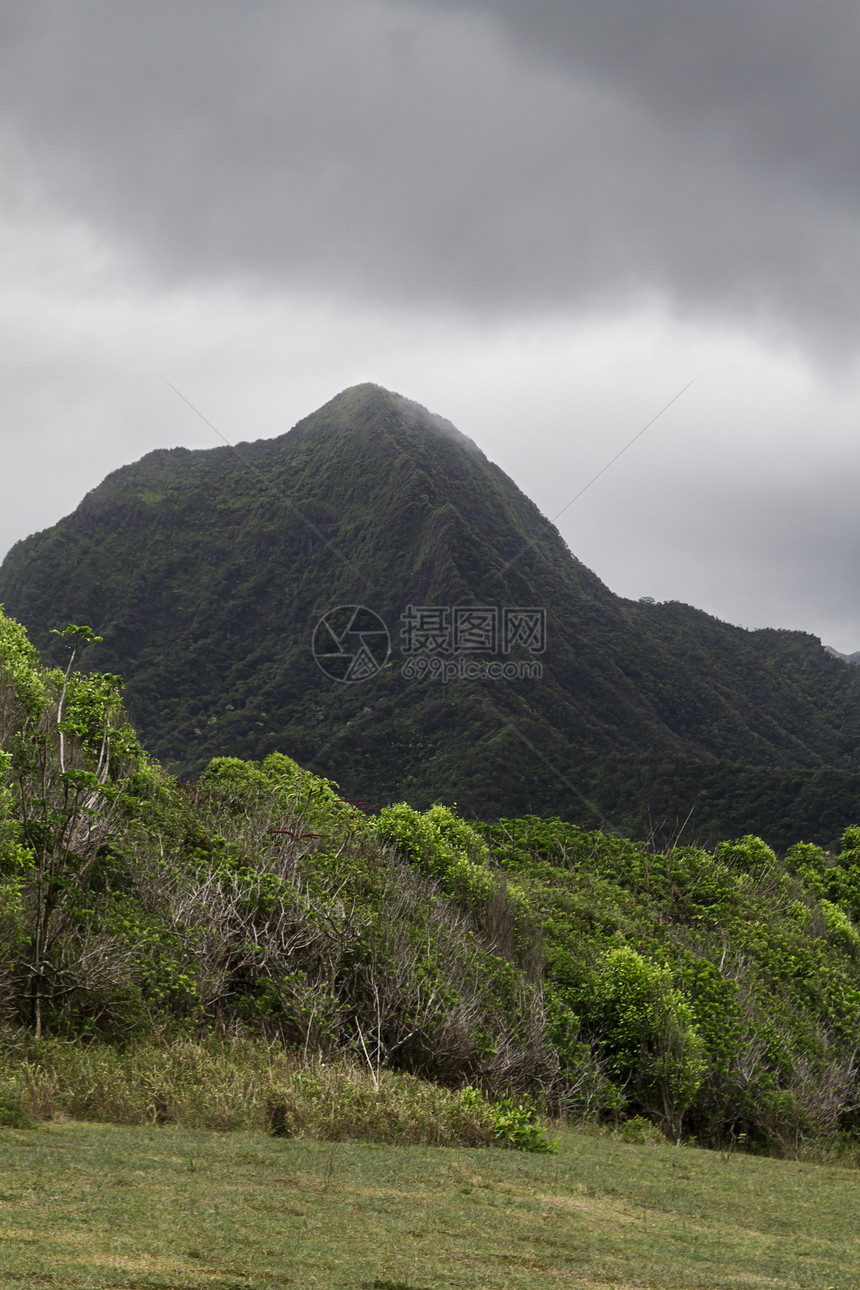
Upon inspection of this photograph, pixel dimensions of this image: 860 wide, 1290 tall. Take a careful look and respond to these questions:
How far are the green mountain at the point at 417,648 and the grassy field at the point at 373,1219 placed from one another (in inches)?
2056

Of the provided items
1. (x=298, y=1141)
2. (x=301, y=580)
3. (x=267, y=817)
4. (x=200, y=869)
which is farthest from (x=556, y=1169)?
(x=301, y=580)

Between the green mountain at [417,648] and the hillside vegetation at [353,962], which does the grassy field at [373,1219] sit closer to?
the hillside vegetation at [353,962]

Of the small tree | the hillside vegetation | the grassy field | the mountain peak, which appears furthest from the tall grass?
the mountain peak

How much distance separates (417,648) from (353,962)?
86.9 metres

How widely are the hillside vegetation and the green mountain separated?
42.1 m

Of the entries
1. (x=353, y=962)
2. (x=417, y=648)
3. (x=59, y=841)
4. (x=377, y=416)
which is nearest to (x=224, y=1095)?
(x=59, y=841)

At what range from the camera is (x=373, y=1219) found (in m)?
5.50

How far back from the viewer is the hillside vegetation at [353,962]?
1034cm

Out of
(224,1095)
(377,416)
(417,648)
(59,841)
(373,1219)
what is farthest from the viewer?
(377,416)

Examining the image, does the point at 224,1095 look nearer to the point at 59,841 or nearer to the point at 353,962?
the point at 59,841

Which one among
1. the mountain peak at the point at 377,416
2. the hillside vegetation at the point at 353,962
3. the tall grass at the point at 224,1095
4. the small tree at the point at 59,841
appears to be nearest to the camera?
the tall grass at the point at 224,1095

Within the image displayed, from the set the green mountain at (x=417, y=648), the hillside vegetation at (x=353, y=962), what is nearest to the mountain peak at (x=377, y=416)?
the green mountain at (x=417, y=648)

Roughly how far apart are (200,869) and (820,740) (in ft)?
312

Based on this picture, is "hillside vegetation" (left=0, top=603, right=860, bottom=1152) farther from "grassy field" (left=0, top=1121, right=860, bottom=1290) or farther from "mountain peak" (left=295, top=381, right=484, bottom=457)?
"mountain peak" (left=295, top=381, right=484, bottom=457)
